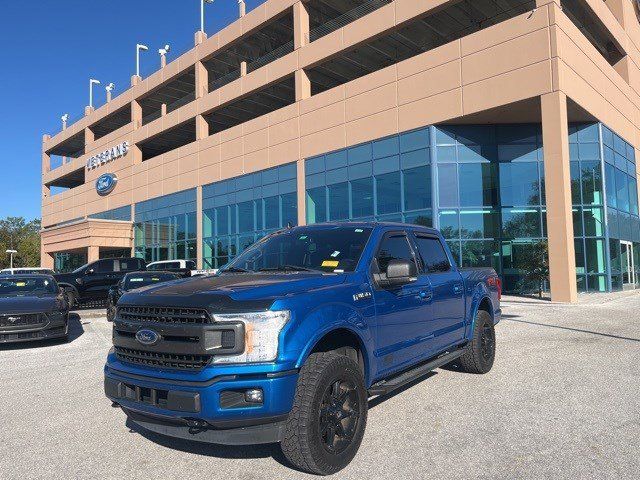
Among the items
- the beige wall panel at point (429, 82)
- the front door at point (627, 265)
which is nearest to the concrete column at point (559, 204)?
Answer: the beige wall panel at point (429, 82)

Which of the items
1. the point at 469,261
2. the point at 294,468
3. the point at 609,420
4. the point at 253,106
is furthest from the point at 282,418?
the point at 253,106

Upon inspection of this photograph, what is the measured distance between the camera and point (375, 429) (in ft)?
14.6

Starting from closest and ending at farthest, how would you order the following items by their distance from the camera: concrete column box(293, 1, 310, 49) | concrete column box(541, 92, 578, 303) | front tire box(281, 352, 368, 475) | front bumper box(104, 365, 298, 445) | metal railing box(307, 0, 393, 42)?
front bumper box(104, 365, 298, 445), front tire box(281, 352, 368, 475), concrete column box(541, 92, 578, 303), metal railing box(307, 0, 393, 42), concrete column box(293, 1, 310, 49)

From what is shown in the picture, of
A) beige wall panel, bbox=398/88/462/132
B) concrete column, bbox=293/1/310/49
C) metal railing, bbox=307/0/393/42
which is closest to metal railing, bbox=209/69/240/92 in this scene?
metal railing, bbox=307/0/393/42

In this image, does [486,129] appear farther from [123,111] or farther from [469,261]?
[123,111]

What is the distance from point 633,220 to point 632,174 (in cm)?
244

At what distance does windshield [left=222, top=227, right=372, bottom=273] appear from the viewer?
14.6 feet

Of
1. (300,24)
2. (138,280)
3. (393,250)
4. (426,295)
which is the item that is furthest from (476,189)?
(393,250)

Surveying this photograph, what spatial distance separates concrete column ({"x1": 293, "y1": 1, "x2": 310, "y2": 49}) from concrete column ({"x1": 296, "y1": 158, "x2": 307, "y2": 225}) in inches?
254

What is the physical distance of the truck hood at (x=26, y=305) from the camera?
9.27 meters

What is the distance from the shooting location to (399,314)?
452cm

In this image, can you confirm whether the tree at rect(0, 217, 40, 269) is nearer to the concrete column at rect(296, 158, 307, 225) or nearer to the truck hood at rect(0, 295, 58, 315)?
the concrete column at rect(296, 158, 307, 225)

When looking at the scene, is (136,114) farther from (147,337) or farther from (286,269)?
(147,337)

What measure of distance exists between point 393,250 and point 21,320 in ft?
26.0
